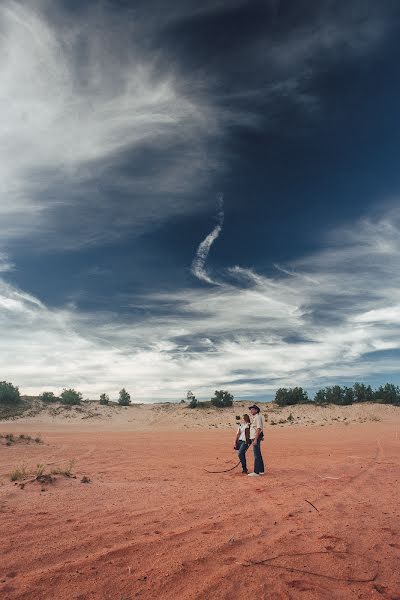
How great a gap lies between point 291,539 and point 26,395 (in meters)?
63.5

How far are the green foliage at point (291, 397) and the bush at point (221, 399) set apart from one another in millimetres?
6721

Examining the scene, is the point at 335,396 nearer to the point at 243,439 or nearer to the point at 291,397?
the point at 291,397

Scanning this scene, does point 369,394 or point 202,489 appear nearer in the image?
point 202,489

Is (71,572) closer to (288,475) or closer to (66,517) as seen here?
(66,517)

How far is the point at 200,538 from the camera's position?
6.36 metres

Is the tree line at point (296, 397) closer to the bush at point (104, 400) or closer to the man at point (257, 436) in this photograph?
the bush at point (104, 400)

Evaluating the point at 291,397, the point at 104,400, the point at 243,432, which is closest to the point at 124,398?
the point at 104,400

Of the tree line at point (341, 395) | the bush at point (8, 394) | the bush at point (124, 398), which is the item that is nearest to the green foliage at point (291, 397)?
the tree line at point (341, 395)

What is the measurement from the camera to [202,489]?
10.4m

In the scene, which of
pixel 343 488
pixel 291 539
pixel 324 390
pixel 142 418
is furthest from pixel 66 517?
pixel 324 390

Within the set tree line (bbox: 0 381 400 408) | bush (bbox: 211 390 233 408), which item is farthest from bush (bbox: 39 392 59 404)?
bush (bbox: 211 390 233 408)

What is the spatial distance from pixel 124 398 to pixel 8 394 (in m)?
16.3

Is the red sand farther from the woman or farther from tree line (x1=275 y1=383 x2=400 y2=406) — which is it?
tree line (x1=275 y1=383 x2=400 y2=406)

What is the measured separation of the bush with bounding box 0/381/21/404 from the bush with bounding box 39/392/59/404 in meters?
3.12
